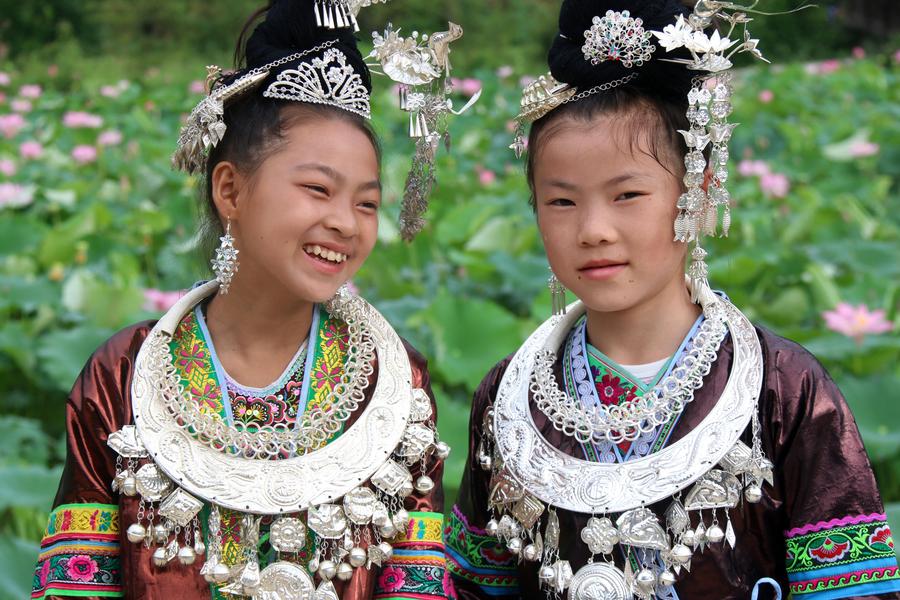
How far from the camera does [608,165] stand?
1.90 m

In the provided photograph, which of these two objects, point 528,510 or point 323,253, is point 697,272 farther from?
point 323,253

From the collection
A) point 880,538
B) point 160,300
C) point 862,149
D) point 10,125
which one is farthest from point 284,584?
point 10,125

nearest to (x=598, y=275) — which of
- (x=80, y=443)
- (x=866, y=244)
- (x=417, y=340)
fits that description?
(x=80, y=443)

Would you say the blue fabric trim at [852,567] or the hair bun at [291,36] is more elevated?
the hair bun at [291,36]

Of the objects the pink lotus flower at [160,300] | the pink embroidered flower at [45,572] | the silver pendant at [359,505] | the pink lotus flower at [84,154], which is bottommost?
the pink embroidered flower at [45,572]

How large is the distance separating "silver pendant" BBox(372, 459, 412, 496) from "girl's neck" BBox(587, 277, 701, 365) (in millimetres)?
453

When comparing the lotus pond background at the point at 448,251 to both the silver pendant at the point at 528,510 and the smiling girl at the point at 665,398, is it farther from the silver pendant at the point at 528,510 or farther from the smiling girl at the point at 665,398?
the silver pendant at the point at 528,510

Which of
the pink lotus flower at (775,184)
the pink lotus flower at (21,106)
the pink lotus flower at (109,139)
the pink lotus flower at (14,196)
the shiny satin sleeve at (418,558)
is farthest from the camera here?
the pink lotus flower at (21,106)

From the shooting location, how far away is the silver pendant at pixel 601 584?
1.92m

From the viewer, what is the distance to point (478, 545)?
2195 millimetres

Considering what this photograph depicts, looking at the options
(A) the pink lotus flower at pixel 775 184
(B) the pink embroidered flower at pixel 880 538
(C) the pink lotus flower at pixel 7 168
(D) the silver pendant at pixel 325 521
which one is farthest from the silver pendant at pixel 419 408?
(C) the pink lotus flower at pixel 7 168

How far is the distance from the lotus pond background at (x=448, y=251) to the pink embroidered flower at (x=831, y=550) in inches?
50.5

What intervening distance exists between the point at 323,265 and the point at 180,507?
0.50 meters

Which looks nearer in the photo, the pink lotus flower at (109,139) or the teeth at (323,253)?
the teeth at (323,253)
